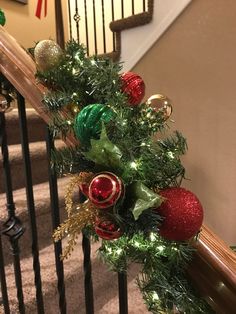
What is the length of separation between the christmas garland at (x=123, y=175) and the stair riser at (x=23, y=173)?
3.39ft

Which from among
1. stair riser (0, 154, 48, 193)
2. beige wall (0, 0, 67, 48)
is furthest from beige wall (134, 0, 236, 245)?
beige wall (0, 0, 67, 48)

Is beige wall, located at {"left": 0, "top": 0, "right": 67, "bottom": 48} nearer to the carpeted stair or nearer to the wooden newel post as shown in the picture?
the wooden newel post

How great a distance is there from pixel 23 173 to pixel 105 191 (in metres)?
1.25

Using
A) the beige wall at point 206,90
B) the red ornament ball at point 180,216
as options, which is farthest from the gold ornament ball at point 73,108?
the beige wall at point 206,90

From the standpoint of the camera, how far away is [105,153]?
0.45 m

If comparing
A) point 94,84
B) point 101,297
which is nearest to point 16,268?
point 101,297

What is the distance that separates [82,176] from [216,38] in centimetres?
142

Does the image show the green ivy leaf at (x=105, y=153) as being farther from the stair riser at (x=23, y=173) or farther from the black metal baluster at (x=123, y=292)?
the stair riser at (x=23, y=173)

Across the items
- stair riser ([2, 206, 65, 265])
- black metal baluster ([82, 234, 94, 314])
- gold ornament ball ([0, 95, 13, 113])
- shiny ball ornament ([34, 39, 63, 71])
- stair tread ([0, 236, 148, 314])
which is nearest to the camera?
shiny ball ornament ([34, 39, 63, 71])

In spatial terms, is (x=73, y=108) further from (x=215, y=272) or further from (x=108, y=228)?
(x=215, y=272)

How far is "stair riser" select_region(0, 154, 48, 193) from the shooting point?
5.08ft

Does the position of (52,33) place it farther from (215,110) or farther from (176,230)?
(176,230)

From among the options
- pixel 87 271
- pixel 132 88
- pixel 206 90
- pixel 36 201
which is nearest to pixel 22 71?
pixel 132 88

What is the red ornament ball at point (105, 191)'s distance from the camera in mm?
416
